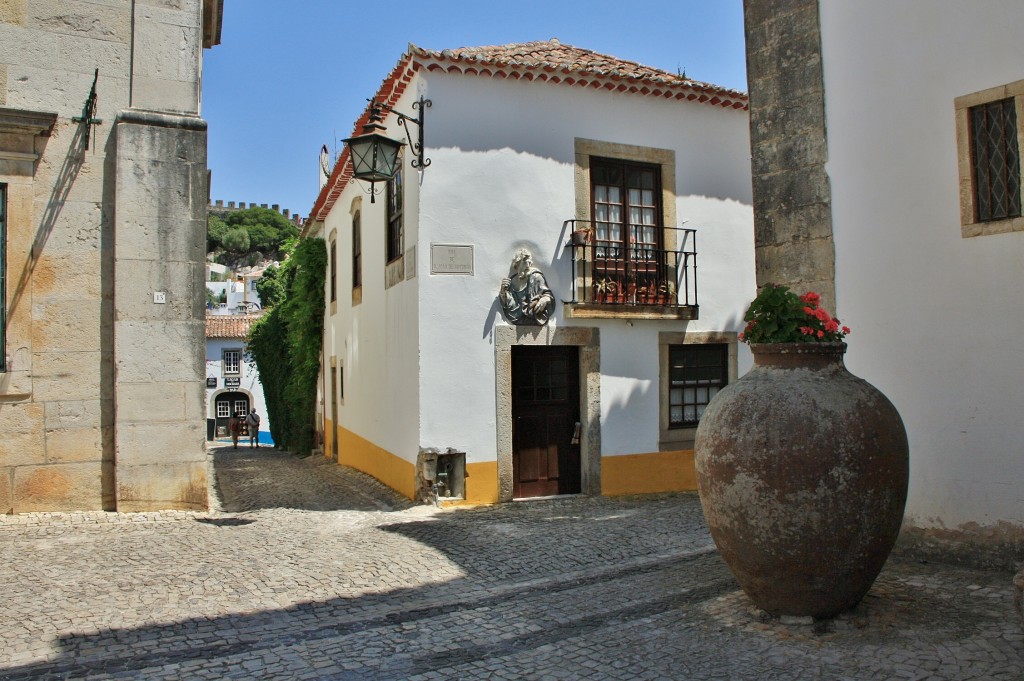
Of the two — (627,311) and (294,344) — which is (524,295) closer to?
(627,311)

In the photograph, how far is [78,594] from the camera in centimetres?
503

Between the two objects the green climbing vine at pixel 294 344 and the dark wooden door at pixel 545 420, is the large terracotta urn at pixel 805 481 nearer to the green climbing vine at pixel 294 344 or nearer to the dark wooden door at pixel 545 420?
the dark wooden door at pixel 545 420

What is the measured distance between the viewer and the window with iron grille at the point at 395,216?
10.0 m

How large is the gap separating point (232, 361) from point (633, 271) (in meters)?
33.5

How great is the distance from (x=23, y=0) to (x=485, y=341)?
5.56m

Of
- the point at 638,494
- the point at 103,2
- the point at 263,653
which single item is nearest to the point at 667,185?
the point at 638,494

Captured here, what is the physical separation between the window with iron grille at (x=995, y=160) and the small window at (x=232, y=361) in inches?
1507

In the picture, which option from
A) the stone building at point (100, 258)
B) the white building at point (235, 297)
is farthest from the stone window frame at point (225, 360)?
the stone building at point (100, 258)

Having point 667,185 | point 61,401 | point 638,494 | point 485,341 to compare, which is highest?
point 667,185

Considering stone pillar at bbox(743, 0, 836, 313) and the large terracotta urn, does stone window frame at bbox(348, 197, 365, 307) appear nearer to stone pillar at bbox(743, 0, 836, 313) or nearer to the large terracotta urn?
stone pillar at bbox(743, 0, 836, 313)

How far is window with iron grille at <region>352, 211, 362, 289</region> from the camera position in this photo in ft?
42.5

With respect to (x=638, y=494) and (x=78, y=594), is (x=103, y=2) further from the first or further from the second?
(x=638, y=494)

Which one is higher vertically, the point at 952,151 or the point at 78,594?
the point at 952,151

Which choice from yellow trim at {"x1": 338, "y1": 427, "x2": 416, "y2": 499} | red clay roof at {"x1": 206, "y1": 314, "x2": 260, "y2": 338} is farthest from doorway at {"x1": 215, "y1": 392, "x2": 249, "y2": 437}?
yellow trim at {"x1": 338, "y1": 427, "x2": 416, "y2": 499}
